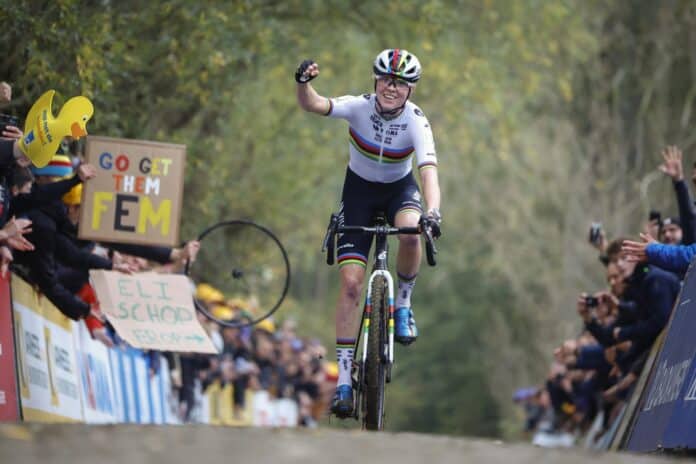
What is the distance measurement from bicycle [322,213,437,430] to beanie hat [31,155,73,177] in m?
3.15

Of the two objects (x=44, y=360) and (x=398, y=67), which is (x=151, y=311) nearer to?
(x=44, y=360)

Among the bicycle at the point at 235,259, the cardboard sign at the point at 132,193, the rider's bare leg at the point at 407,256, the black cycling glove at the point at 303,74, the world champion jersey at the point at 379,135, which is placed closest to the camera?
the black cycling glove at the point at 303,74

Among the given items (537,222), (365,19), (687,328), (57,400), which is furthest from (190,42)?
(537,222)

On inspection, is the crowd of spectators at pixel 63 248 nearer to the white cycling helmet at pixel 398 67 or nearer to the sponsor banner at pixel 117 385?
the sponsor banner at pixel 117 385

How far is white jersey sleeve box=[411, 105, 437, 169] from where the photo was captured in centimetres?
1185

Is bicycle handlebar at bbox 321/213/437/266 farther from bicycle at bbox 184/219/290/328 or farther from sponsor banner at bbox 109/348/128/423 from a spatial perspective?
bicycle at bbox 184/219/290/328

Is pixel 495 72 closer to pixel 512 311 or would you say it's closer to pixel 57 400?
pixel 57 400

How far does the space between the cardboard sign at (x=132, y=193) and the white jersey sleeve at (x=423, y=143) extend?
3.07 metres

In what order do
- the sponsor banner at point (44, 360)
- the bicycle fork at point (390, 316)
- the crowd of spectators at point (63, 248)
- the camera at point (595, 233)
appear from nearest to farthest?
1. the bicycle fork at point (390, 316)
2. the crowd of spectators at point (63, 248)
3. the sponsor banner at point (44, 360)
4. the camera at point (595, 233)

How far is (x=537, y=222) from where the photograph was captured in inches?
1652

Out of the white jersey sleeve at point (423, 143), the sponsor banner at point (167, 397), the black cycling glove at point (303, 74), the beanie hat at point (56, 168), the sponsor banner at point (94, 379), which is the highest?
the black cycling glove at point (303, 74)

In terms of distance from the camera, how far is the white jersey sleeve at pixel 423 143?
11.9 m

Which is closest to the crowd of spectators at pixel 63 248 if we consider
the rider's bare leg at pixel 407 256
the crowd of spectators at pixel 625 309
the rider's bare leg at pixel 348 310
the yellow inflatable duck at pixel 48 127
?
the yellow inflatable duck at pixel 48 127

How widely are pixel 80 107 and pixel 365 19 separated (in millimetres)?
13474
